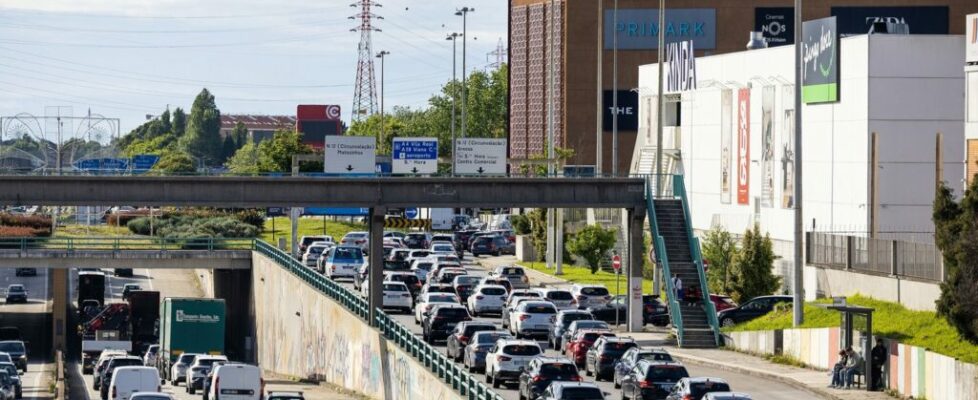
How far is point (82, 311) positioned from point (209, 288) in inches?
834

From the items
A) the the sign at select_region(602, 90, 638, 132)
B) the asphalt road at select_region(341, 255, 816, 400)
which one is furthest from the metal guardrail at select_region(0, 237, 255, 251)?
the asphalt road at select_region(341, 255, 816, 400)

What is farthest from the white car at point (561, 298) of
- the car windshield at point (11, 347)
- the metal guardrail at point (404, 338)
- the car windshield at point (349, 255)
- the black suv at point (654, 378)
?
the car windshield at point (11, 347)

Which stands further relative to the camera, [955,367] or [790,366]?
[790,366]

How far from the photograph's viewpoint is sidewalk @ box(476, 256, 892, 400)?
46656 mm

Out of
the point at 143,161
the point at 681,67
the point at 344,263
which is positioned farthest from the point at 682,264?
the point at 143,161

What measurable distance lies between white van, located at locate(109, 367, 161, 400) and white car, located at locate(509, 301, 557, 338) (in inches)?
488

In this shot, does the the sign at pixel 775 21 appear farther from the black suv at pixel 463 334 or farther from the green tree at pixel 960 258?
the green tree at pixel 960 258

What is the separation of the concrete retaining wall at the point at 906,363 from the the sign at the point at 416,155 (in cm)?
2166

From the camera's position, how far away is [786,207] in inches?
3155

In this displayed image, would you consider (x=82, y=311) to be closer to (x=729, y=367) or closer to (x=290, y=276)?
(x=290, y=276)

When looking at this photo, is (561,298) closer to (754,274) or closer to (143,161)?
(754,274)

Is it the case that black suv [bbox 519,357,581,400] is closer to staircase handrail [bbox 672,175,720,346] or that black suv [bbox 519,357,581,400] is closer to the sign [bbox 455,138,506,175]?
staircase handrail [bbox 672,175,720,346]

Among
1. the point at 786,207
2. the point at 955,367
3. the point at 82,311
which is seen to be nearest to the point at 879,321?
the point at 955,367

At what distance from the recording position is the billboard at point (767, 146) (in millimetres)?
81812
